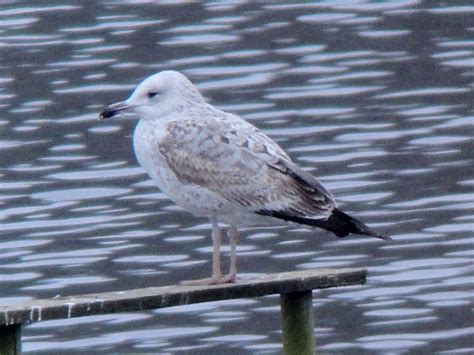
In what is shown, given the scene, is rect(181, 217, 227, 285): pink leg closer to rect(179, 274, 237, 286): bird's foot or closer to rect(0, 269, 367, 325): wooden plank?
rect(179, 274, 237, 286): bird's foot

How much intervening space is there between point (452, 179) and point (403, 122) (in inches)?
52.7

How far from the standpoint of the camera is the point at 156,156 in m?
8.06

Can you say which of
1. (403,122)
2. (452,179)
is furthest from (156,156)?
(403,122)

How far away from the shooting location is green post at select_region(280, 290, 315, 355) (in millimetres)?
7223

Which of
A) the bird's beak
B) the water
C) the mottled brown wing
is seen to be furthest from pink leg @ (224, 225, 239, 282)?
the water

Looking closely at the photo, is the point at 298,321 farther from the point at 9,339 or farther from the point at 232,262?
the point at 9,339

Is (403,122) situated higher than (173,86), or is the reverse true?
(173,86)

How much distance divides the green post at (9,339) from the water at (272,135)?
13.5 ft

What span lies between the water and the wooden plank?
139 inches

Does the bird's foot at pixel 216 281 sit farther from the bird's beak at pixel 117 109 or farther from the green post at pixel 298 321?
the bird's beak at pixel 117 109

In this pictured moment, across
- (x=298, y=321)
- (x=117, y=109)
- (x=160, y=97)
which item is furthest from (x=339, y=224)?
(x=117, y=109)

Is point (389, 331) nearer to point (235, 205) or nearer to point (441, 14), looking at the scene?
point (235, 205)

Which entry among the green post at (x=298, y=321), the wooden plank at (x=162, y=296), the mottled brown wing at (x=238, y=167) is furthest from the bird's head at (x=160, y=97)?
the green post at (x=298, y=321)

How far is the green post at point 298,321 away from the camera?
722cm
